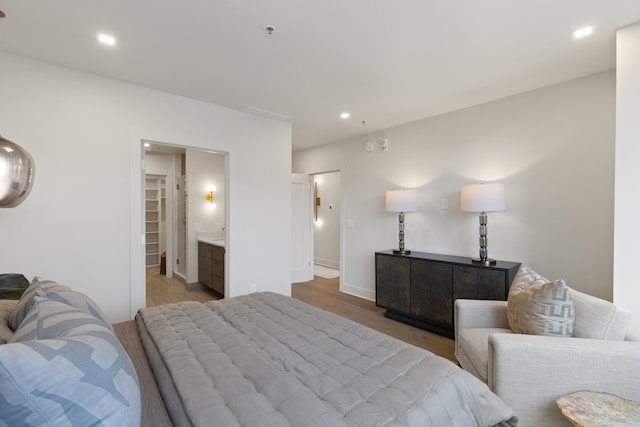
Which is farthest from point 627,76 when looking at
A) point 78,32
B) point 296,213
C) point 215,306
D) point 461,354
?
point 296,213

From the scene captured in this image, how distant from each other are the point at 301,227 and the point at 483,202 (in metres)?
3.46

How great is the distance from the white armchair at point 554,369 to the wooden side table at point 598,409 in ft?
0.27

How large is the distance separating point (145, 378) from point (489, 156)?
12.1 feet

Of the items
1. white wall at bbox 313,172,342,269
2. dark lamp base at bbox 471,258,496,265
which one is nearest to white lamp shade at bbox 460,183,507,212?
dark lamp base at bbox 471,258,496,265

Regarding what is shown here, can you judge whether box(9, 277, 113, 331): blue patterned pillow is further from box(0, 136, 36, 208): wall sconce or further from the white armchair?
the white armchair

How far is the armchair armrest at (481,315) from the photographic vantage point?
2354mm

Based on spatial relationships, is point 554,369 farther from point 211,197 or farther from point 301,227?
point 211,197

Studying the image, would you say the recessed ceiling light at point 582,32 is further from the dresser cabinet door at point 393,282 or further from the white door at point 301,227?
the white door at point 301,227

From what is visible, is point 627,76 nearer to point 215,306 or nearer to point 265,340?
point 265,340

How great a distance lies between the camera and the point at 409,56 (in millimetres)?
2453

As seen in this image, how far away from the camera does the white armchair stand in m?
1.58

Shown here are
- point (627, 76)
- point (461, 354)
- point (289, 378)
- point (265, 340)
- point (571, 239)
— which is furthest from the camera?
point (571, 239)

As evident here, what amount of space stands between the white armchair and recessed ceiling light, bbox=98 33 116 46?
3.28 meters

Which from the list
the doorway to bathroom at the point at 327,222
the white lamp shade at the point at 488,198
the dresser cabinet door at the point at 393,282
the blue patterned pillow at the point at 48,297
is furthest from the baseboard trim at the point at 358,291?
the blue patterned pillow at the point at 48,297
